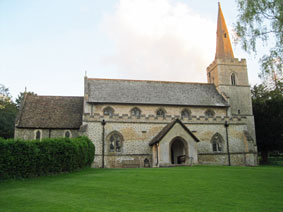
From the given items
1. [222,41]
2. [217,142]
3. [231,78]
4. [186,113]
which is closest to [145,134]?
[186,113]

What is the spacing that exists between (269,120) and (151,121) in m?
19.4

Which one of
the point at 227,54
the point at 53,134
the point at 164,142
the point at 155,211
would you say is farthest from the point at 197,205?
the point at 227,54

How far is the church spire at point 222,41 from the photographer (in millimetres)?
37250

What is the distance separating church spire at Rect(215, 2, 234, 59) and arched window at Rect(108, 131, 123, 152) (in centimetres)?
1983

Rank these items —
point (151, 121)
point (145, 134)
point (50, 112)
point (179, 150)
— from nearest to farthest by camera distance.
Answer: point (179, 150) → point (145, 134) → point (151, 121) → point (50, 112)

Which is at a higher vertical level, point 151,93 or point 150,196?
point 151,93

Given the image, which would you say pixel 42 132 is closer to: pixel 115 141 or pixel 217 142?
pixel 115 141

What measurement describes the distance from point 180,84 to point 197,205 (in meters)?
27.0

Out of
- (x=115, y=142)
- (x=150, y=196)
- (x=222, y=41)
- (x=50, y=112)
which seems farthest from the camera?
(x=222, y=41)

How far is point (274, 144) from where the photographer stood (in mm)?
36656

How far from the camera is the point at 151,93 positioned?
31.7 metres

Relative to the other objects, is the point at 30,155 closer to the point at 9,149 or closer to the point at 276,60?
the point at 9,149

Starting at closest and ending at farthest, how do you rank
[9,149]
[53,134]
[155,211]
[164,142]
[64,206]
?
[155,211]
[64,206]
[9,149]
[164,142]
[53,134]

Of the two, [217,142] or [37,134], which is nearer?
[37,134]
